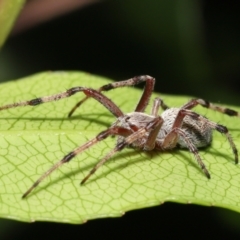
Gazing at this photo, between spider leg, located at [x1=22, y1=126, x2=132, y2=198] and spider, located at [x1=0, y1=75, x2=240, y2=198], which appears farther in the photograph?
spider, located at [x1=0, y1=75, x2=240, y2=198]

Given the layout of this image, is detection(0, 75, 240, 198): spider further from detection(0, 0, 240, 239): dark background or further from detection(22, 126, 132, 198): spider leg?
detection(0, 0, 240, 239): dark background

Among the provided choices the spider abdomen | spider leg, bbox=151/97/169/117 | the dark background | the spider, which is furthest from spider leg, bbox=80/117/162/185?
the dark background

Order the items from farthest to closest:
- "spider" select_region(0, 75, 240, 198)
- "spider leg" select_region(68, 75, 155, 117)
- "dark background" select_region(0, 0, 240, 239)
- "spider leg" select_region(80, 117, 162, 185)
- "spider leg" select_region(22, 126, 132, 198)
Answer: "dark background" select_region(0, 0, 240, 239), "spider leg" select_region(68, 75, 155, 117), "spider" select_region(0, 75, 240, 198), "spider leg" select_region(80, 117, 162, 185), "spider leg" select_region(22, 126, 132, 198)

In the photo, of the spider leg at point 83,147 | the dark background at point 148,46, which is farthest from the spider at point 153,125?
the dark background at point 148,46

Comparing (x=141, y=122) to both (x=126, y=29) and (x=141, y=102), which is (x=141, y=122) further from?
(x=126, y=29)

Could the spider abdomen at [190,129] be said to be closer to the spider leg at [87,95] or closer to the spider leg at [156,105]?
the spider leg at [156,105]

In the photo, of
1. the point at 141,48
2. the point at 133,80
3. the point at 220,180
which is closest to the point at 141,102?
the point at 133,80
